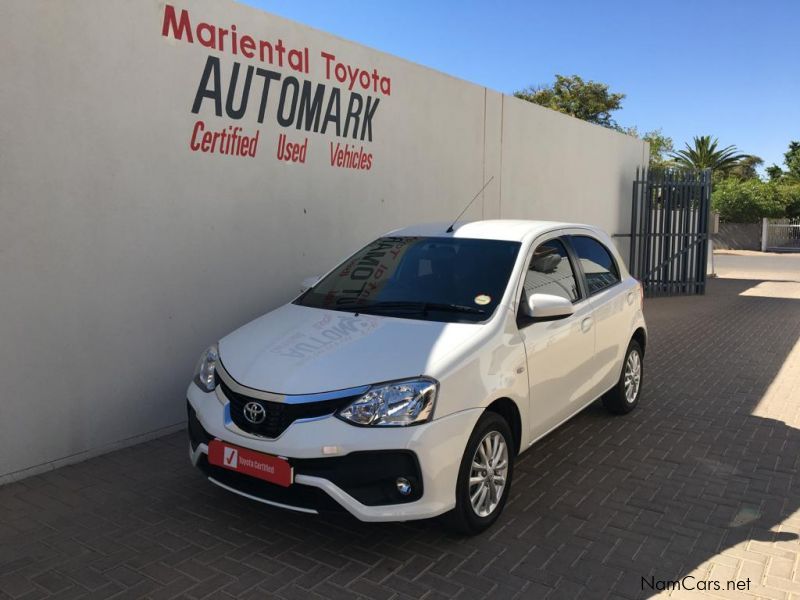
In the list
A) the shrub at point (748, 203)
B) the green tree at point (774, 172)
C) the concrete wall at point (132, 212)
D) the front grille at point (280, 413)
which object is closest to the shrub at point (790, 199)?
the shrub at point (748, 203)

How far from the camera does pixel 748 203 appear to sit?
125ft

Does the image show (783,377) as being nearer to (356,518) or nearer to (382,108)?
(382,108)

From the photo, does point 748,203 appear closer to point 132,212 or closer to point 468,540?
point 132,212

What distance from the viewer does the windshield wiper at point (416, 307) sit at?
13.6 feet

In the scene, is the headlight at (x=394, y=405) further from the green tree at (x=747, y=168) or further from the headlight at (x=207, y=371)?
the green tree at (x=747, y=168)

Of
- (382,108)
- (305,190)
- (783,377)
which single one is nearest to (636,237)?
(783,377)

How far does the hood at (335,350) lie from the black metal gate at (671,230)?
12.0 metres

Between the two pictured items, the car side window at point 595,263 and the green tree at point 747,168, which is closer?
the car side window at point 595,263

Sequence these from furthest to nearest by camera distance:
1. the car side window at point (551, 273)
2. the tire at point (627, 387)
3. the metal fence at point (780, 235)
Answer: the metal fence at point (780, 235)
the tire at point (627, 387)
the car side window at point (551, 273)

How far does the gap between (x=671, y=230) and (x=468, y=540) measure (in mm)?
12571

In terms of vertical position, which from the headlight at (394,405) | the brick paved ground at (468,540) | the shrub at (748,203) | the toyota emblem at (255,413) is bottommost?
the brick paved ground at (468,540)

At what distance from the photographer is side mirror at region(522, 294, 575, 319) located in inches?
162

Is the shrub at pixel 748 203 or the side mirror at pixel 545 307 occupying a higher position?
the shrub at pixel 748 203

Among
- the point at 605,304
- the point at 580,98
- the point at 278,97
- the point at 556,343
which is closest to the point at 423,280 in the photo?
Result: the point at 556,343
